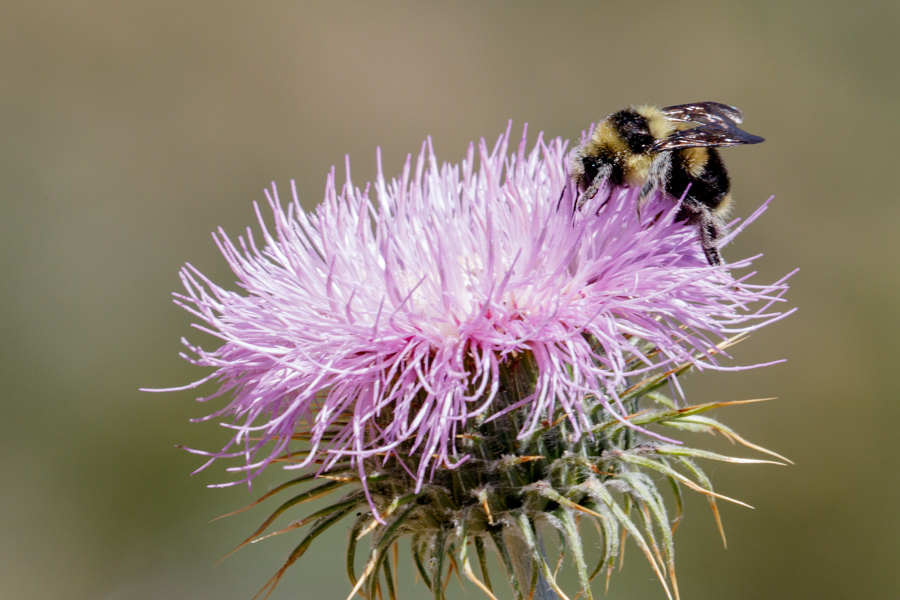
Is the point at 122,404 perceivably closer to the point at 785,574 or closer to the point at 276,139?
the point at 276,139

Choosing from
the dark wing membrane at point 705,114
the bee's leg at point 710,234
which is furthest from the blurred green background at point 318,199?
the dark wing membrane at point 705,114

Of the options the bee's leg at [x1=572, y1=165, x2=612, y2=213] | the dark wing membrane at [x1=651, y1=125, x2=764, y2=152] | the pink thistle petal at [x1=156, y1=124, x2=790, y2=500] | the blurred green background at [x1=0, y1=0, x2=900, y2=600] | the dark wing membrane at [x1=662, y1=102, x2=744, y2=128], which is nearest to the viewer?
the pink thistle petal at [x1=156, y1=124, x2=790, y2=500]

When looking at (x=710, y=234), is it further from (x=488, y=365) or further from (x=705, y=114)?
(x=488, y=365)

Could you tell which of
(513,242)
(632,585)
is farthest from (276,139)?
(513,242)

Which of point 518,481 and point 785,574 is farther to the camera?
point 785,574

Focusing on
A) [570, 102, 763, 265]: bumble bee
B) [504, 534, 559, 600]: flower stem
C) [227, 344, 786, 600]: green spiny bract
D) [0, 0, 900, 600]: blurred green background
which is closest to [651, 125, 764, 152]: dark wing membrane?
[570, 102, 763, 265]: bumble bee

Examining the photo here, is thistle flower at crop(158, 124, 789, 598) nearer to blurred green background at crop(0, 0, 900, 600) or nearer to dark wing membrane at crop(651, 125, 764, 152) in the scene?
dark wing membrane at crop(651, 125, 764, 152)
